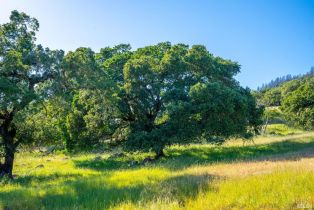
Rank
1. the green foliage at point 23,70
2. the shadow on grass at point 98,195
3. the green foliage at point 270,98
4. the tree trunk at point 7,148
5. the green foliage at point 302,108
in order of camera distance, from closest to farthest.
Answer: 1. the shadow on grass at point 98,195
2. the green foliage at point 23,70
3. the tree trunk at point 7,148
4. the green foliage at point 302,108
5. the green foliage at point 270,98

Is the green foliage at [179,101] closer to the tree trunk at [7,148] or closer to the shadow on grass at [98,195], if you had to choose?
the tree trunk at [7,148]

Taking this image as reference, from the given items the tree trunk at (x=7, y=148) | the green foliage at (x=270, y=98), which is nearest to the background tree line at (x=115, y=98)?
the tree trunk at (x=7, y=148)

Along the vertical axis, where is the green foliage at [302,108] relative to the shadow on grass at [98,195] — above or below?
above

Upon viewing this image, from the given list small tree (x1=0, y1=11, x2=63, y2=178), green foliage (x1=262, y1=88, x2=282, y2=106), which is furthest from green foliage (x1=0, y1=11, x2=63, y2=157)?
green foliage (x1=262, y1=88, x2=282, y2=106)

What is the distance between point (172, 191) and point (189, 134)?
1355cm

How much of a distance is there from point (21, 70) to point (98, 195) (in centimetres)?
953

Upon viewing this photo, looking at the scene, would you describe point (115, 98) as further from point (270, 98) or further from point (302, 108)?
point (270, 98)

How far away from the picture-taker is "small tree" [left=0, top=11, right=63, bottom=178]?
1595 centimetres

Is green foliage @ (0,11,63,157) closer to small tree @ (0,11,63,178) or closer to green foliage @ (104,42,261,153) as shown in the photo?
small tree @ (0,11,63,178)

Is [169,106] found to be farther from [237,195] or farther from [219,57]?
[237,195]

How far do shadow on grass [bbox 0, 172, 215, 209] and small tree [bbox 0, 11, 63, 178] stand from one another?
19.7 ft

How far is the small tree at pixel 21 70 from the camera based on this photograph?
1595cm

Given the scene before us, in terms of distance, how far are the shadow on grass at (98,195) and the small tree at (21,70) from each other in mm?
5994

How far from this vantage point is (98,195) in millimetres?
10414
